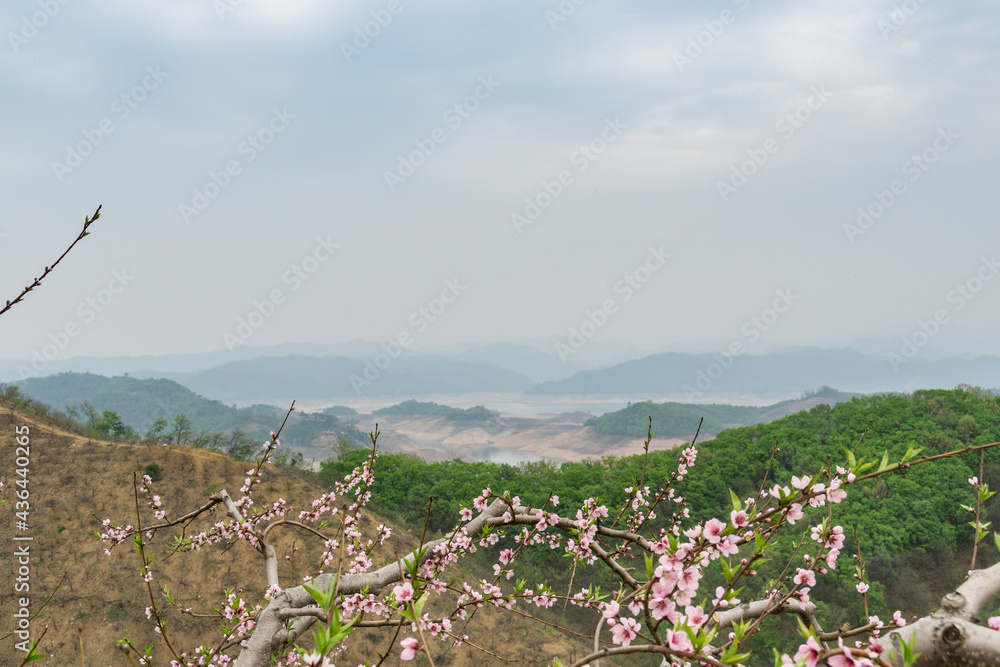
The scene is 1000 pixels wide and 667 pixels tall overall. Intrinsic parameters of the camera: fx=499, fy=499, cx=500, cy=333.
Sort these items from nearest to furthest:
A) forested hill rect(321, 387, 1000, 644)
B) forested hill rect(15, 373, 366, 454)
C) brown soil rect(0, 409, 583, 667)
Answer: brown soil rect(0, 409, 583, 667) → forested hill rect(321, 387, 1000, 644) → forested hill rect(15, 373, 366, 454)

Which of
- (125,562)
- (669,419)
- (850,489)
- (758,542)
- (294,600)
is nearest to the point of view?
(758,542)

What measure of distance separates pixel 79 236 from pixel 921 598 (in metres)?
32.1

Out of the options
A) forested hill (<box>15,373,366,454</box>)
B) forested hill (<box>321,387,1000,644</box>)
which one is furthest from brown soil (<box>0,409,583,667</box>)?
forested hill (<box>15,373,366,454</box>)

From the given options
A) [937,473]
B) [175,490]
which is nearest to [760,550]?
[175,490]

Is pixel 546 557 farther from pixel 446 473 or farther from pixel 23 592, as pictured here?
pixel 23 592

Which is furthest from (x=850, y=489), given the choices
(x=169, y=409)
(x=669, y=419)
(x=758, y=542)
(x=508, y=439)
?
(x=169, y=409)

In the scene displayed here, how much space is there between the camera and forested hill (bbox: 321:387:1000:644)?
23.9 meters

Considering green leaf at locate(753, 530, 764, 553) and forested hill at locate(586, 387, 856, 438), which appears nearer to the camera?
green leaf at locate(753, 530, 764, 553)

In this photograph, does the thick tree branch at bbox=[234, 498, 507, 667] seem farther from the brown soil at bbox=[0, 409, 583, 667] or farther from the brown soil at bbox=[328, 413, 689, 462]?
the brown soil at bbox=[328, 413, 689, 462]

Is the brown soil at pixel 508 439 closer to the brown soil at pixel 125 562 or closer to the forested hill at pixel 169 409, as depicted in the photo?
the forested hill at pixel 169 409

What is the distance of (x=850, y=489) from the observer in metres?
19.7

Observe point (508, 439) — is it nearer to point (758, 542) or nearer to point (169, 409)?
point (169, 409)

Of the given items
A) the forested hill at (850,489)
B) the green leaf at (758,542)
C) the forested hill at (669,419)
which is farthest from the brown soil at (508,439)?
the green leaf at (758,542)

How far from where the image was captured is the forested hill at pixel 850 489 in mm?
23922
